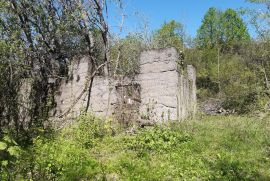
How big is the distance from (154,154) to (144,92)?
3090 mm

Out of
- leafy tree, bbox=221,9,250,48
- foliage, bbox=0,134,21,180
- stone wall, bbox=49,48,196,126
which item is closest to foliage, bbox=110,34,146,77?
stone wall, bbox=49,48,196,126

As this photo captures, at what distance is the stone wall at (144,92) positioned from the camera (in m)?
9.20

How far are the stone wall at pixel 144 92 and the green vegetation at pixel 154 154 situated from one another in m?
0.84

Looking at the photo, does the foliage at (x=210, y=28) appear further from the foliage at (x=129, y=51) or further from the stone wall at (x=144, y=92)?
the stone wall at (x=144, y=92)

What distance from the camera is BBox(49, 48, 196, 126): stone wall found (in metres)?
9.20

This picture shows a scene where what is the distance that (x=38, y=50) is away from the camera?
10.8 meters

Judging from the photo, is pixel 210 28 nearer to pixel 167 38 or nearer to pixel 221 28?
pixel 221 28

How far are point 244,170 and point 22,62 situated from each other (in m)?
5.97

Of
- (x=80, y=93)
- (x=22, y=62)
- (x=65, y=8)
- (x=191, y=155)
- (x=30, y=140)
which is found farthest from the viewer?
(x=65, y=8)

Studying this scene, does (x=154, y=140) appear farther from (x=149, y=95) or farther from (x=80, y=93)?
(x=80, y=93)

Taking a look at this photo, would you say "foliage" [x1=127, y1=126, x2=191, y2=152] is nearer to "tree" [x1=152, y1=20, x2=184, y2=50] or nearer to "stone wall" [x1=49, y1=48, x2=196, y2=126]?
"stone wall" [x1=49, y1=48, x2=196, y2=126]

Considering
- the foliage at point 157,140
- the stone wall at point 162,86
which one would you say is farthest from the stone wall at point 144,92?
the foliage at point 157,140

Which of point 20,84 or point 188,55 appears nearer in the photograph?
point 20,84

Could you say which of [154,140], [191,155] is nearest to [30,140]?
[154,140]
